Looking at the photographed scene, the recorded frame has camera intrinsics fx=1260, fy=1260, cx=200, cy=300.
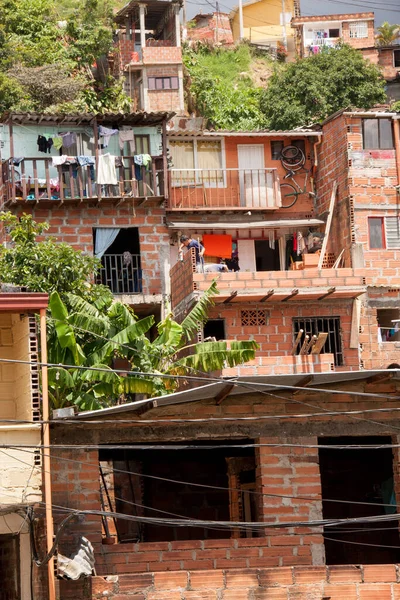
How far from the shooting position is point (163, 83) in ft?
185

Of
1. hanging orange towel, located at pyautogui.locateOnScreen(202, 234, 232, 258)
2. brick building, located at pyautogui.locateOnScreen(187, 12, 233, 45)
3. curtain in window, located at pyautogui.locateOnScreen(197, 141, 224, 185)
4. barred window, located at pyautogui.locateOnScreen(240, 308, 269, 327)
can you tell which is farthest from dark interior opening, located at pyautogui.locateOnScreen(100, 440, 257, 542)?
brick building, located at pyautogui.locateOnScreen(187, 12, 233, 45)

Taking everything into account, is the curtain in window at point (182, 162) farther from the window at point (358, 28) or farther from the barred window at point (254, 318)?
the window at point (358, 28)

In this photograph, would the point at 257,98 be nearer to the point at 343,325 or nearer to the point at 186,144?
the point at 186,144

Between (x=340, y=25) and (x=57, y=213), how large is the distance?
38.3 meters

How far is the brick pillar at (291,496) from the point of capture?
20953mm

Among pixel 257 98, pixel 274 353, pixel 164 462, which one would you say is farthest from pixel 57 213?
pixel 257 98

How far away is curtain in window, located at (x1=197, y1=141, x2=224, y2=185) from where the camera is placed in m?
39.4

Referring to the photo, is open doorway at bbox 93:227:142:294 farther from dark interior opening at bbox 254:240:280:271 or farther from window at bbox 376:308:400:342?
window at bbox 376:308:400:342

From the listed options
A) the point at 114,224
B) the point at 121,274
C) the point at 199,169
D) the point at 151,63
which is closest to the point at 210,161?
the point at 199,169

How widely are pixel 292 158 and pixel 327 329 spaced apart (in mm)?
6846

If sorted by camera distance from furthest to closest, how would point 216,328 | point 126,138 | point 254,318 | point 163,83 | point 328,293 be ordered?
point 163,83 < point 126,138 < point 254,318 < point 216,328 < point 328,293

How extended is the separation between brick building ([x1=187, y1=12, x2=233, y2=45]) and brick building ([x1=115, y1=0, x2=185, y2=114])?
1226 cm

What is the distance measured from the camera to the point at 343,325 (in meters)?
35.3

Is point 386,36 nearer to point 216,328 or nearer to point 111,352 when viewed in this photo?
point 216,328
